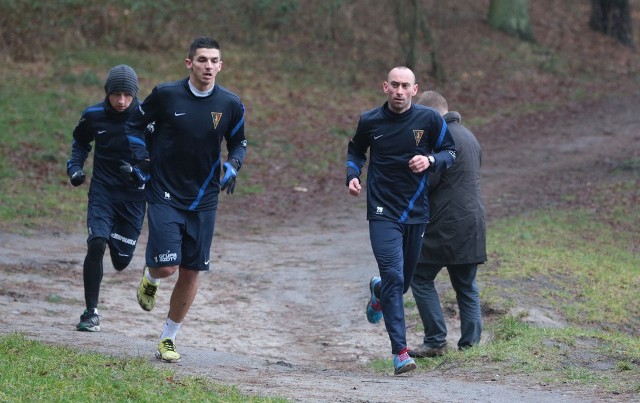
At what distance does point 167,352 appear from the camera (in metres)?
7.71

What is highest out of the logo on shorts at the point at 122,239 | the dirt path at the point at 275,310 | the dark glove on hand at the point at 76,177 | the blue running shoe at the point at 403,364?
the dark glove on hand at the point at 76,177

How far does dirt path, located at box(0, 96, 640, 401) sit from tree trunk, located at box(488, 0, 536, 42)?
14711mm

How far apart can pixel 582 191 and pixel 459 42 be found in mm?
14702

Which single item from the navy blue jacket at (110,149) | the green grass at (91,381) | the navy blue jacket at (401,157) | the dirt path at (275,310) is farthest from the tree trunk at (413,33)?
the green grass at (91,381)

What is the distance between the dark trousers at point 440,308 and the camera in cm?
891

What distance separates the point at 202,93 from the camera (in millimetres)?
7652

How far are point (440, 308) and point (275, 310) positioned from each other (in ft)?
8.95

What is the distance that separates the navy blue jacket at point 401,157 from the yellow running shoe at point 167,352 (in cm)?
171

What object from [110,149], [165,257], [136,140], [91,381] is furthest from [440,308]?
[91,381]

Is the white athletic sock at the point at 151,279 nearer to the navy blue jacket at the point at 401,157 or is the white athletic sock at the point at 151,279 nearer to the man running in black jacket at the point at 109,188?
the man running in black jacket at the point at 109,188

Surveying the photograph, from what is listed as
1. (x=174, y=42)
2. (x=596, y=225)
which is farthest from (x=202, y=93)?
(x=174, y=42)

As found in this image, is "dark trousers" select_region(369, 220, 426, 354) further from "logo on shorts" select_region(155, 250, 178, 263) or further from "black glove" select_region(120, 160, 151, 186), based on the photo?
"black glove" select_region(120, 160, 151, 186)

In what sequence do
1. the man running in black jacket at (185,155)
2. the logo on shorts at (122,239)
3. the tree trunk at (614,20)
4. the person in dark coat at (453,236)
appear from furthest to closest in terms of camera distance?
the tree trunk at (614,20) < the logo on shorts at (122,239) < the person in dark coat at (453,236) < the man running in black jacket at (185,155)

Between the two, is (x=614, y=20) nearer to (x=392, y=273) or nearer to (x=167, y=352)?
(x=392, y=273)
